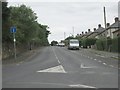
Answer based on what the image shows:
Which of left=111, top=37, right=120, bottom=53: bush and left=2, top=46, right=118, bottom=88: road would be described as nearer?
left=2, top=46, right=118, bottom=88: road

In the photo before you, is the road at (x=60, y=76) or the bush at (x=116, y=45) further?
the bush at (x=116, y=45)

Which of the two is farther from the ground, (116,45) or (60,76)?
(116,45)

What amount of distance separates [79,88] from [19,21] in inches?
1675

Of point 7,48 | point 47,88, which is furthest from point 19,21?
point 47,88

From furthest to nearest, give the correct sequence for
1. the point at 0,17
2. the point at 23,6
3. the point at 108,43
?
the point at 108,43, the point at 23,6, the point at 0,17

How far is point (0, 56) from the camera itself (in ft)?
122

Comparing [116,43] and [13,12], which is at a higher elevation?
[13,12]

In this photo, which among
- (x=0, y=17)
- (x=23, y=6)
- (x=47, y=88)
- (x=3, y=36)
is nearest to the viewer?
(x=47, y=88)

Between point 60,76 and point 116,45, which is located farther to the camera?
point 116,45

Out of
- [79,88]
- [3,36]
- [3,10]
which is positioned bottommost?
[79,88]

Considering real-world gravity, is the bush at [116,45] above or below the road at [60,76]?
above

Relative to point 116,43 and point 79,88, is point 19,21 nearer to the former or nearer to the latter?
A: point 116,43

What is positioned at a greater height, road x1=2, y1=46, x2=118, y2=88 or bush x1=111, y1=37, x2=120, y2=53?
bush x1=111, y1=37, x2=120, y2=53

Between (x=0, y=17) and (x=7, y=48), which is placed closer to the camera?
(x=0, y=17)
